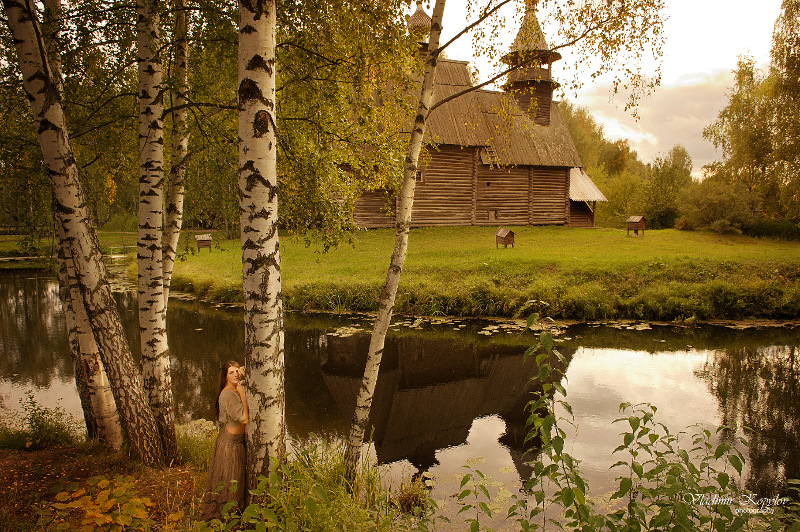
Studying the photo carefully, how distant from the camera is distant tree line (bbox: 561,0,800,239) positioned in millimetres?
23875

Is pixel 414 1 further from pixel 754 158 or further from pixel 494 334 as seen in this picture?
pixel 754 158

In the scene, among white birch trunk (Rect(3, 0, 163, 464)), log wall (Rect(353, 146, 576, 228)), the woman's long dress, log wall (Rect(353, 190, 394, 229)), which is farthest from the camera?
log wall (Rect(353, 146, 576, 228))

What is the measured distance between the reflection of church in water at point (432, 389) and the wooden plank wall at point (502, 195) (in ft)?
55.9

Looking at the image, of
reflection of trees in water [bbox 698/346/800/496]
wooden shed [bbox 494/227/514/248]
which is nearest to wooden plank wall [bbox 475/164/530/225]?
wooden shed [bbox 494/227/514/248]

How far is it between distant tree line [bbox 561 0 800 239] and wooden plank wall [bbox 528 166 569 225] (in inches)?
295

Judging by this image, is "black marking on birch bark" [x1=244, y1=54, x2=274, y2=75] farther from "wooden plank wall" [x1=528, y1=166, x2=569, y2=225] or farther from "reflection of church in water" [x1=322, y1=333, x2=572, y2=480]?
"wooden plank wall" [x1=528, y1=166, x2=569, y2=225]

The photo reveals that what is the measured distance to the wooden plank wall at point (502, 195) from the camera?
29.5m

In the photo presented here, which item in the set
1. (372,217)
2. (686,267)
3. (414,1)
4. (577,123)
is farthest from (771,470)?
(577,123)

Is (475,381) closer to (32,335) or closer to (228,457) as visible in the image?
(228,457)

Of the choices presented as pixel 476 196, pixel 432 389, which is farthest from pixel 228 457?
pixel 476 196

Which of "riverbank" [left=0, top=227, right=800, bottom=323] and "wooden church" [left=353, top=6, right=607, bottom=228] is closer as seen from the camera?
A: "riverbank" [left=0, top=227, right=800, bottom=323]

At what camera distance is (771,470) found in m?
7.00

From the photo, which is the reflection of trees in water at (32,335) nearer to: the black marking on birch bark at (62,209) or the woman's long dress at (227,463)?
the black marking on birch bark at (62,209)

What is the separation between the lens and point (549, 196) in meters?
31.2
